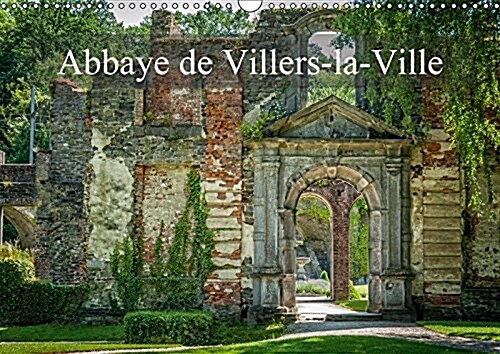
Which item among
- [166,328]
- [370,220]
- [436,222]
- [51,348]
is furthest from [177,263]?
[436,222]

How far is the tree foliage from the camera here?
14.0 meters

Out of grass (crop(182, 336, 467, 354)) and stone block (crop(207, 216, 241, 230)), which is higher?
stone block (crop(207, 216, 241, 230))

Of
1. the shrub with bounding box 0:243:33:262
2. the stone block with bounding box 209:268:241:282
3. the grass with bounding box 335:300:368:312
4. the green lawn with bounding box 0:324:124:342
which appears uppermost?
the shrub with bounding box 0:243:33:262

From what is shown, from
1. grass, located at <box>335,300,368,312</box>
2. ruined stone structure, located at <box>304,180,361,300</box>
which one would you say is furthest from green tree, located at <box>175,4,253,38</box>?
grass, located at <box>335,300,368,312</box>

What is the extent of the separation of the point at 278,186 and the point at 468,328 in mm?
4521

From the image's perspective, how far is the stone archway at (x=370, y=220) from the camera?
664 inches

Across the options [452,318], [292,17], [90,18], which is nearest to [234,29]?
[90,18]

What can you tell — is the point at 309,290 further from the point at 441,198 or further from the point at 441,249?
the point at 441,198

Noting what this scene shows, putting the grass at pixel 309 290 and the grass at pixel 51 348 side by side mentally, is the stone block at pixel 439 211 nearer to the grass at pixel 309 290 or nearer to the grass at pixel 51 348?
the grass at pixel 51 348

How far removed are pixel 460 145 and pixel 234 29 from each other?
30742mm

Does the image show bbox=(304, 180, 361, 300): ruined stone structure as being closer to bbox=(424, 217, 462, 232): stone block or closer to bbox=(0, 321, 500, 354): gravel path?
bbox=(424, 217, 462, 232): stone block

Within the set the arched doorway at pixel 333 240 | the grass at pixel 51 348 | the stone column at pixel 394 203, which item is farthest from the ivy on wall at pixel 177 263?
the arched doorway at pixel 333 240

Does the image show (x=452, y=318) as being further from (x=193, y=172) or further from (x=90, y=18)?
(x=90, y=18)

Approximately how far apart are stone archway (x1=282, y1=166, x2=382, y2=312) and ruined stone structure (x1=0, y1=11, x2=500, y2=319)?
23 mm
